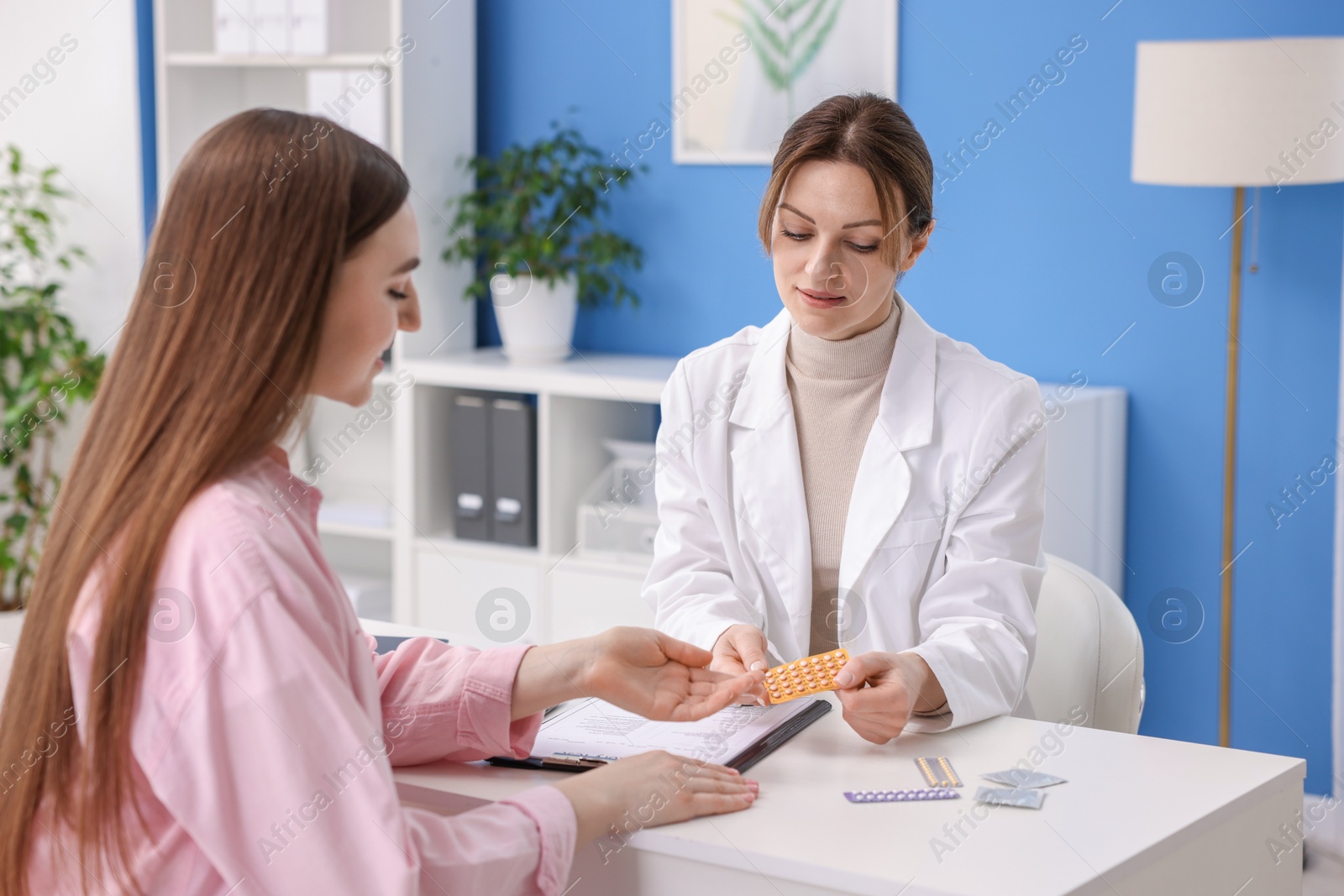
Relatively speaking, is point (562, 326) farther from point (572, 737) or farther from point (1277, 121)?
point (572, 737)

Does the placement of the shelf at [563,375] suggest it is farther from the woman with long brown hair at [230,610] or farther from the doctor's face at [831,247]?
the woman with long brown hair at [230,610]

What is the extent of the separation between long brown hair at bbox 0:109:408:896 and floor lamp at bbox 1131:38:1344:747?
1.92 m

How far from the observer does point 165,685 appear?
0.97 meters

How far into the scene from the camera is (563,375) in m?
3.26

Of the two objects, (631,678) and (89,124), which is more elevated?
(89,124)

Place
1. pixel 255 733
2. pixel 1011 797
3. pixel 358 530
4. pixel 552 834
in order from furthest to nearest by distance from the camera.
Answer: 1. pixel 358 530
2. pixel 1011 797
3. pixel 552 834
4. pixel 255 733

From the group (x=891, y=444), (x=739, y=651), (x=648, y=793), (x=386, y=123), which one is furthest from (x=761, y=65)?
(x=648, y=793)

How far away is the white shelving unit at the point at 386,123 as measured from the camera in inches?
136

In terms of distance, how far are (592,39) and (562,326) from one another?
0.75 meters

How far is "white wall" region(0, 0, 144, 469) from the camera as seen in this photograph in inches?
149

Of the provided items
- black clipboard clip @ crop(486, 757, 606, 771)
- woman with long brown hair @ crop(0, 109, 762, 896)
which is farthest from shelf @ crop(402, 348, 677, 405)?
woman with long brown hair @ crop(0, 109, 762, 896)

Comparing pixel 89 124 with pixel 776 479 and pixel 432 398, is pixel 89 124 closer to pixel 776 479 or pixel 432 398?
pixel 432 398

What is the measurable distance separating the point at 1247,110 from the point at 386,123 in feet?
6.64

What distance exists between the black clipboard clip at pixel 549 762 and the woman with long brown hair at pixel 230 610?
0.55ft
